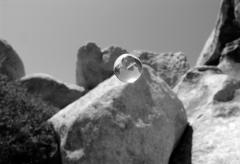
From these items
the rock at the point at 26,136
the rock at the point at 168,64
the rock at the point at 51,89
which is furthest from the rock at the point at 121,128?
the rock at the point at 51,89

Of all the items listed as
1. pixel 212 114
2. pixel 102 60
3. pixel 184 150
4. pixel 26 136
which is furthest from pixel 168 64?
pixel 26 136

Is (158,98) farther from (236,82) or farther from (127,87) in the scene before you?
(236,82)

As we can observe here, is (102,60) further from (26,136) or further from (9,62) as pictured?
(26,136)

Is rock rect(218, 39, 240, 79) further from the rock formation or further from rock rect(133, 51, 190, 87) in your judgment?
the rock formation

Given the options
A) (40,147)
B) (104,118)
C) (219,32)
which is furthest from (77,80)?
(104,118)

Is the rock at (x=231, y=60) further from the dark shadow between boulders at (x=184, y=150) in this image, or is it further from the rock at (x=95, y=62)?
the rock at (x=95, y=62)

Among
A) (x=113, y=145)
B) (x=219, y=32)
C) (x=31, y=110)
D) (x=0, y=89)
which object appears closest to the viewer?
(x=113, y=145)

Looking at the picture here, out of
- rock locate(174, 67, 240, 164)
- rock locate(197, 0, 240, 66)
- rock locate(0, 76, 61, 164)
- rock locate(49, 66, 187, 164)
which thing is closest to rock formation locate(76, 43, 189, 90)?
rock locate(197, 0, 240, 66)
